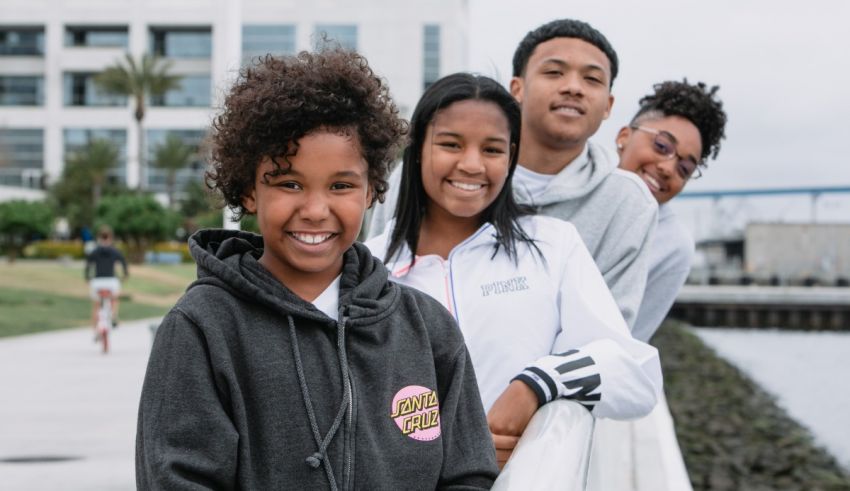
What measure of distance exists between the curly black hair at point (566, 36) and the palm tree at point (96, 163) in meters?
45.9

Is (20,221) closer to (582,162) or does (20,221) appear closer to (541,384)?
(582,162)

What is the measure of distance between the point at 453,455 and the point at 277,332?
0.41 meters

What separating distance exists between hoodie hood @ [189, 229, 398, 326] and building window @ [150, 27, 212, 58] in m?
57.0

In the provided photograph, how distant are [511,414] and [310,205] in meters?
0.66

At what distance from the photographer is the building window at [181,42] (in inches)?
2217

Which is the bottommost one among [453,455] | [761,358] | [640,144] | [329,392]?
[761,358]

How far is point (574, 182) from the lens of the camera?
2.80 metres

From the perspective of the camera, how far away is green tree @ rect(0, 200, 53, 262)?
3512 centimetres

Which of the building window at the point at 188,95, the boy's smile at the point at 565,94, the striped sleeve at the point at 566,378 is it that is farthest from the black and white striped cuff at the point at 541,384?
the building window at the point at 188,95

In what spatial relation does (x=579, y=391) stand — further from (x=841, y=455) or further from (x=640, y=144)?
(x=841, y=455)

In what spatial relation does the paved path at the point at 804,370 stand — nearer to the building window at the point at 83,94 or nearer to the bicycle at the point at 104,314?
the bicycle at the point at 104,314

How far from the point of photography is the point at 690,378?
60.8ft

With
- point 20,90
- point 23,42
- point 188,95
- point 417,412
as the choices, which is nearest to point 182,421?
point 417,412

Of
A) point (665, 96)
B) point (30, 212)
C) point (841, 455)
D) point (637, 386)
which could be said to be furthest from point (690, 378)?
point (30, 212)
